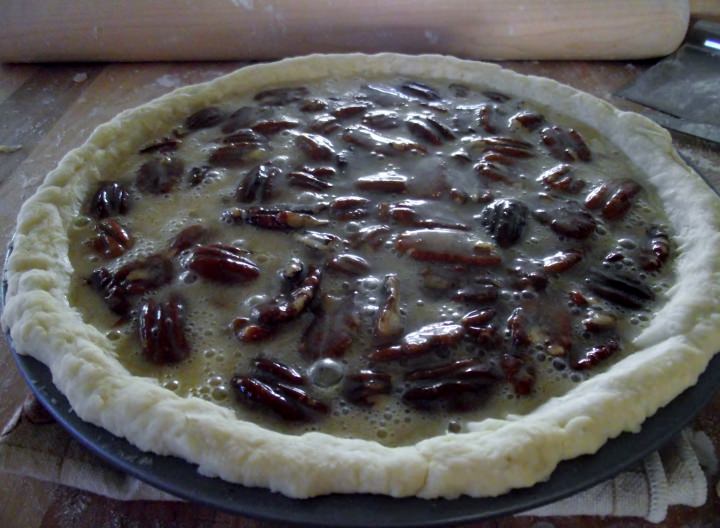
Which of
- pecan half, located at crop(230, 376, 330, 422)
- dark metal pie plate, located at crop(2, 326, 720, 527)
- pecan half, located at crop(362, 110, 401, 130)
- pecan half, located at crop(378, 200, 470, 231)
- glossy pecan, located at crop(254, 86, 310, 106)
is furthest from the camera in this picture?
glossy pecan, located at crop(254, 86, 310, 106)

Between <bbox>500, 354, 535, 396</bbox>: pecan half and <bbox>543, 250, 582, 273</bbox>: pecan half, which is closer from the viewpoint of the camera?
<bbox>500, 354, 535, 396</bbox>: pecan half

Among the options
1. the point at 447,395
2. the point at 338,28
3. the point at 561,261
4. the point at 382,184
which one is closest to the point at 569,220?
the point at 561,261

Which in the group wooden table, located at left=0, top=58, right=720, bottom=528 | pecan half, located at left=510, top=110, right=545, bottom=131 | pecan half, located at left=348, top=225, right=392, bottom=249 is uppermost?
pecan half, located at left=510, top=110, right=545, bottom=131

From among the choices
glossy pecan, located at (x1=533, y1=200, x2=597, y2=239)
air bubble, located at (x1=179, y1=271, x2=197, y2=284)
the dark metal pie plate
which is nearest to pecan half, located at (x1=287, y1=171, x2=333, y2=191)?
air bubble, located at (x1=179, y1=271, x2=197, y2=284)

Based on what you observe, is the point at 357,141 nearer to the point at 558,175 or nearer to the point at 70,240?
the point at 558,175

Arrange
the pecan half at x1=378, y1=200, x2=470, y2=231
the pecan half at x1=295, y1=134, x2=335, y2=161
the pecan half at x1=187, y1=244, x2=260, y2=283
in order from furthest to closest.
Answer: the pecan half at x1=295, y1=134, x2=335, y2=161 → the pecan half at x1=378, y1=200, x2=470, y2=231 → the pecan half at x1=187, y1=244, x2=260, y2=283

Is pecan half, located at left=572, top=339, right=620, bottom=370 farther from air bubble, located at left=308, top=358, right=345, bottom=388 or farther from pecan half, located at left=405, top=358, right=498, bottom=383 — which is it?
air bubble, located at left=308, top=358, right=345, bottom=388

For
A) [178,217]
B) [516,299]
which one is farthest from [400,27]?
[516,299]

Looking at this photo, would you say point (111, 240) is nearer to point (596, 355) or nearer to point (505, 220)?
point (505, 220)
